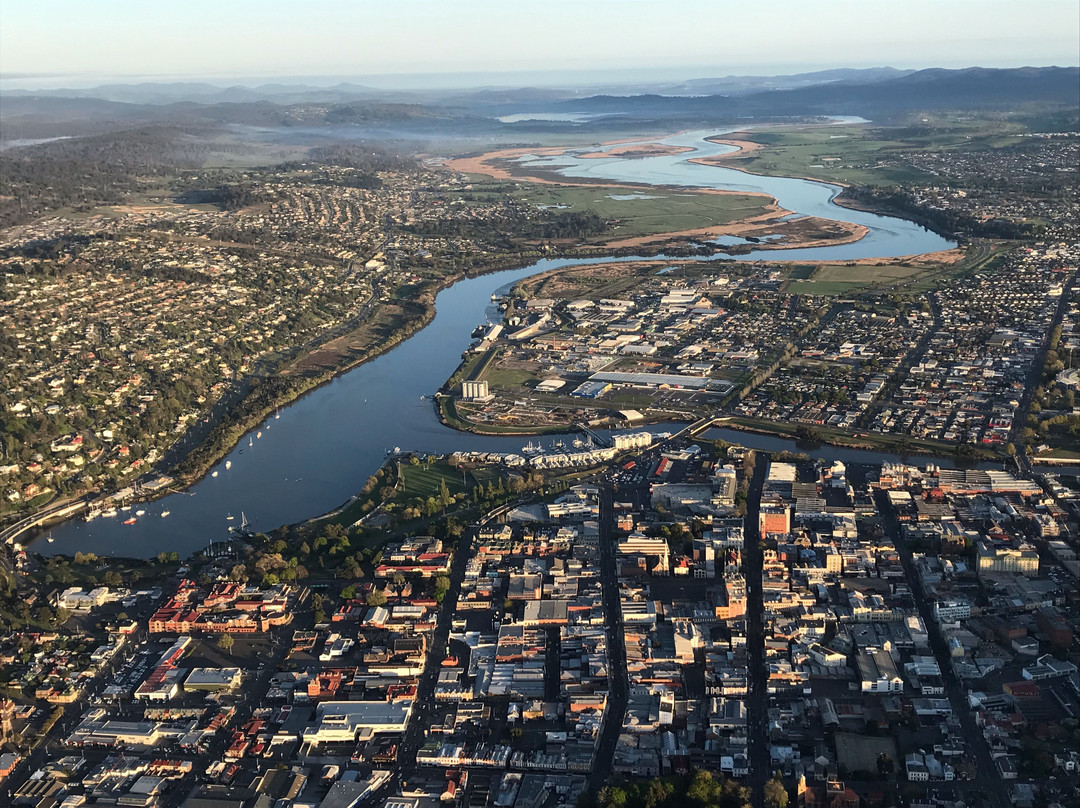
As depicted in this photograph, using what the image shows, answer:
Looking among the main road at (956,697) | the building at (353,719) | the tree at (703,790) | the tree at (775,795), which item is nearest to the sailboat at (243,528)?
the building at (353,719)

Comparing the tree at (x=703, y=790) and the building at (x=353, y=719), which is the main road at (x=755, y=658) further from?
the building at (x=353, y=719)

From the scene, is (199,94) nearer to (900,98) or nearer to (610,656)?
(900,98)

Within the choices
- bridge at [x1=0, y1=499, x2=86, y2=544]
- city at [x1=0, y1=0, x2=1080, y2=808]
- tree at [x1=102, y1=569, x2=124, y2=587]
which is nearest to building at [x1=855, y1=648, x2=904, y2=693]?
city at [x1=0, y1=0, x2=1080, y2=808]

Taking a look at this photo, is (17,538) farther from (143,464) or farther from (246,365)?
(246,365)

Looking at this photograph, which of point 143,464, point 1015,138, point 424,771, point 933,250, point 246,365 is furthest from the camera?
point 1015,138

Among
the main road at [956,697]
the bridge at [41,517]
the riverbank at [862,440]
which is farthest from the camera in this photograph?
the riverbank at [862,440]

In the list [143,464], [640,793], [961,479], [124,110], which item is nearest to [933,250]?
[961,479]

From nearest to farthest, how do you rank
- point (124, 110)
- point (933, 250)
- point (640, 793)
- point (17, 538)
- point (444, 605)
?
point (640, 793) < point (444, 605) < point (17, 538) < point (933, 250) < point (124, 110)

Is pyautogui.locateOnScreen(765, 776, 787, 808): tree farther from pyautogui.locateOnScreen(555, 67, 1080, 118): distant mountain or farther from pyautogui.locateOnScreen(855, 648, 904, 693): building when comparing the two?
pyautogui.locateOnScreen(555, 67, 1080, 118): distant mountain

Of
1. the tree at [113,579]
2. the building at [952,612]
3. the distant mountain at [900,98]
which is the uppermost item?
the distant mountain at [900,98]
